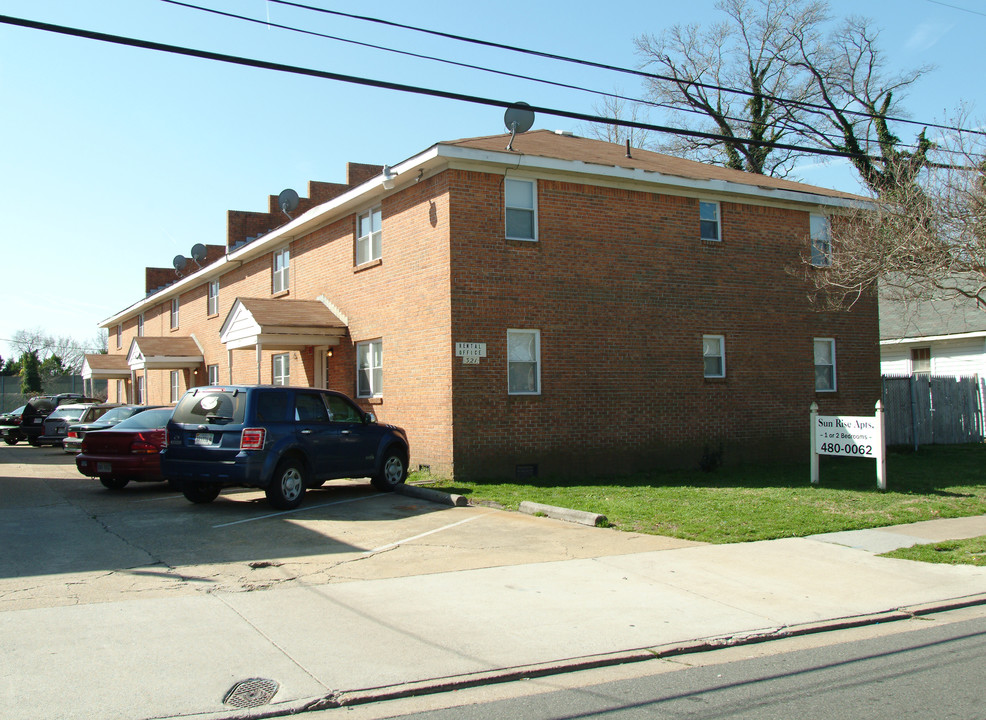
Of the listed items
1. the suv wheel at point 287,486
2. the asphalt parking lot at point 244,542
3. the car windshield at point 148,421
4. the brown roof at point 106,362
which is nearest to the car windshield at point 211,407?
the suv wheel at point 287,486

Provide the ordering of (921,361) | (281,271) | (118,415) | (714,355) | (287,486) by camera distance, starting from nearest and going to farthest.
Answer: (287,486), (714,355), (118,415), (281,271), (921,361)

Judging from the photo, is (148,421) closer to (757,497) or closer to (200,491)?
(200,491)

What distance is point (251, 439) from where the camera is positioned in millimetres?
11883

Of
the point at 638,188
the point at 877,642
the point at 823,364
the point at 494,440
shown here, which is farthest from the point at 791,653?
the point at 823,364

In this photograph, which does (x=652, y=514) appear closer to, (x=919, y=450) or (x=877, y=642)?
(x=877, y=642)

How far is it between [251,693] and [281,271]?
20318 mm

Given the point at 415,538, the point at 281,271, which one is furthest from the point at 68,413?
the point at 415,538

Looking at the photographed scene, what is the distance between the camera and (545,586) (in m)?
8.24

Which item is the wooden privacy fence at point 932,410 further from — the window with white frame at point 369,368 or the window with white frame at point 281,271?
the window with white frame at point 281,271

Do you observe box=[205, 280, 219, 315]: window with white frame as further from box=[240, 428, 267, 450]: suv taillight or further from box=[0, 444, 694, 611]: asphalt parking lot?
box=[240, 428, 267, 450]: suv taillight

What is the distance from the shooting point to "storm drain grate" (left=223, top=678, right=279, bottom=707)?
17.1 ft

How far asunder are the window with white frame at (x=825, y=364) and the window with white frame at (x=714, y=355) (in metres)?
3.10

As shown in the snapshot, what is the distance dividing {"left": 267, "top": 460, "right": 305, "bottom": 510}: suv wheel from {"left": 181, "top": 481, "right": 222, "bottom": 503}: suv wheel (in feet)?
4.90

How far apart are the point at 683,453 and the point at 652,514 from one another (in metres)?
6.25
